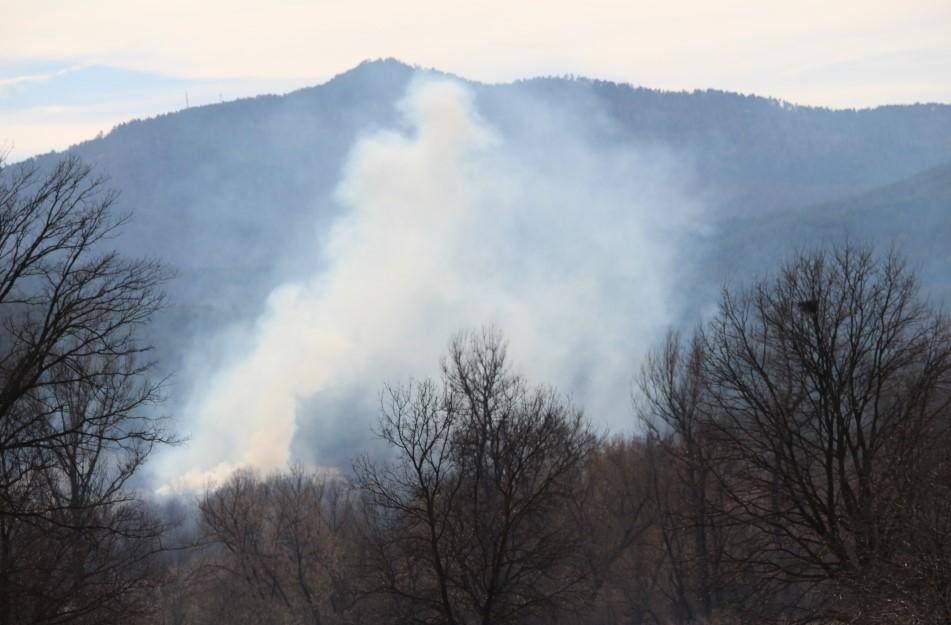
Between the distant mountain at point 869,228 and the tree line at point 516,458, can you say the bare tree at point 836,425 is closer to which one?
the tree line at point 516,458

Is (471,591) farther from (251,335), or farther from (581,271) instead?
(581,271)

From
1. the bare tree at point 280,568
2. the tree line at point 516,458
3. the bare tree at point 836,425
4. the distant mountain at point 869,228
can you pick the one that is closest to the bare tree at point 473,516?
the tree line at point 516,458

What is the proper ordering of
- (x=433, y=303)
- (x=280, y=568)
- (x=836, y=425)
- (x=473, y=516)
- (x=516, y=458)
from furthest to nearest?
(x=433, y=303)
(x=280, y=568)
(x=516, y=458)
(x=473, y=516)
(x=836, y=425)

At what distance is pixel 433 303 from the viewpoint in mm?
131875

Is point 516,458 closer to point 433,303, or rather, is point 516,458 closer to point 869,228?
point 433,303

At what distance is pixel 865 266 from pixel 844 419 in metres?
3.64

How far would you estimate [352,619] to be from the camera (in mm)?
40719

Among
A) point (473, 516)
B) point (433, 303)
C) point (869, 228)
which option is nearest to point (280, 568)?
point (473, 516)

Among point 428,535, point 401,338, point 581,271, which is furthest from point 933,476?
point 581,271

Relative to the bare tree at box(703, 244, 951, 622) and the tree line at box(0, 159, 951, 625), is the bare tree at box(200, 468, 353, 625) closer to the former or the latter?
the tree line at box(0, 159, 951, 625)

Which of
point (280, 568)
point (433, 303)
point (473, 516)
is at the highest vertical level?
point (433, 303)

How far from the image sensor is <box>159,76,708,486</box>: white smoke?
359ft

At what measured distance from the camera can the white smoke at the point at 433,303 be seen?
109m

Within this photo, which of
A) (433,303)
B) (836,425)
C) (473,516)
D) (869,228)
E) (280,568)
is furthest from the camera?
(869,228)
